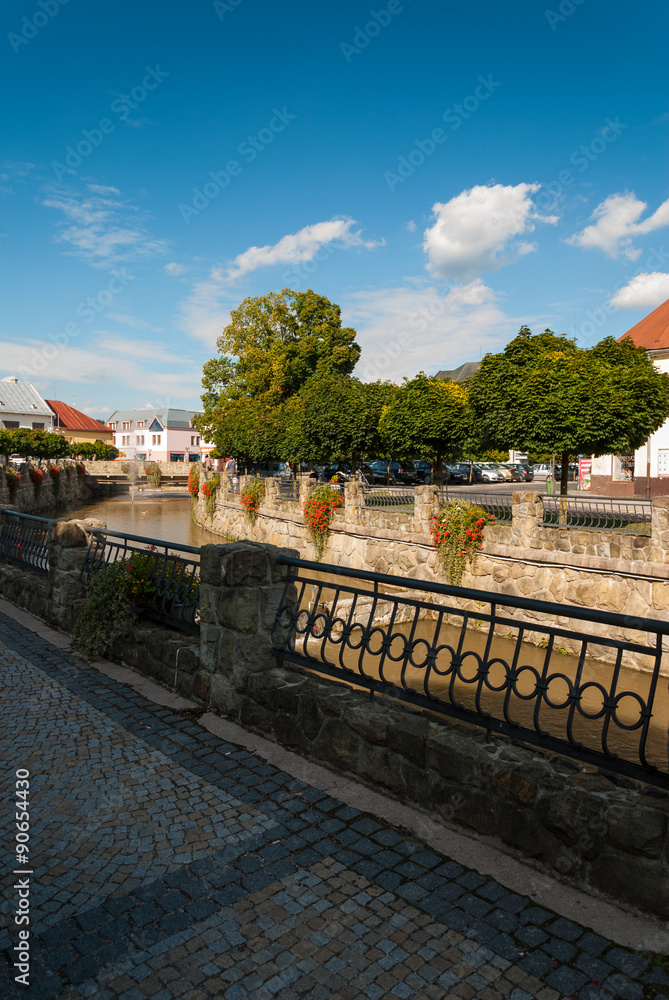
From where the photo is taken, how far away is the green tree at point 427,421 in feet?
81.4

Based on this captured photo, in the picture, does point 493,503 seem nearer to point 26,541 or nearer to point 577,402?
point 577,402

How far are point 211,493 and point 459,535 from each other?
1947cm

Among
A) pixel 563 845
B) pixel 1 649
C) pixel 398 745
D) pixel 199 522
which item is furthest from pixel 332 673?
pixel 199 522

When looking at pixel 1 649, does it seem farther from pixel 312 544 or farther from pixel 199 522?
pixel 199 522

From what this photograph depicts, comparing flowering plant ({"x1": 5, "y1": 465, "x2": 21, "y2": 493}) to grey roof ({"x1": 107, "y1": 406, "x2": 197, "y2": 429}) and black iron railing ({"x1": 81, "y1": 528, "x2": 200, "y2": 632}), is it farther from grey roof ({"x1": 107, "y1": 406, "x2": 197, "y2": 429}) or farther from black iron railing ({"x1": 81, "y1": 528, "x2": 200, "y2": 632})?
grey roof ({"x1": 107, "y1": 406, "x2": 197, "y2": 429})

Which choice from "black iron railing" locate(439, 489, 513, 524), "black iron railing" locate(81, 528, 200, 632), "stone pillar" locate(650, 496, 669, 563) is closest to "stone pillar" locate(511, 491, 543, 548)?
"black iron railing" locate(439, 489, 513, 524)

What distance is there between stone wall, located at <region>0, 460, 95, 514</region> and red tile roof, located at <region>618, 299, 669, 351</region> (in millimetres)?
30874

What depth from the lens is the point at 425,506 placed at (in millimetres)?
16562

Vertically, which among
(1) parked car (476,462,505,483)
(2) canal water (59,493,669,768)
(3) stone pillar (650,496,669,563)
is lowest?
(2) canal water (59,493,669,768)

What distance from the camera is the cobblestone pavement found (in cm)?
231

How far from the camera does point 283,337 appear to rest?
41.6 meters

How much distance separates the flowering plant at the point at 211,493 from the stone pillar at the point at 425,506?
17067 millimetres

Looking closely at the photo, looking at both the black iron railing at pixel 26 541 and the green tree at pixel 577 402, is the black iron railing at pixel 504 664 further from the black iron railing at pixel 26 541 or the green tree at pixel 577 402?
the green tree at pixel 577 402

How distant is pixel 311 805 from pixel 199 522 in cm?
3142
